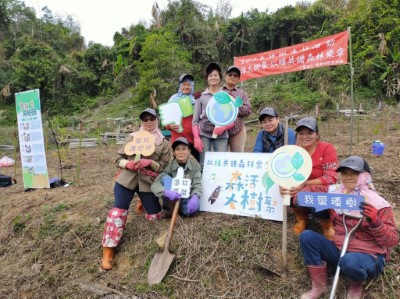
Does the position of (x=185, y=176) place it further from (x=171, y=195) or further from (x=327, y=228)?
(x=327, y=228)

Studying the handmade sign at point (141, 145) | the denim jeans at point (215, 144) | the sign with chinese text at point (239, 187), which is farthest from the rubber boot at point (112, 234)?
the denim jeans at point (215, 144)

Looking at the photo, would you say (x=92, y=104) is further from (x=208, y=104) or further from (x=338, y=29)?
(x=208, y=104)

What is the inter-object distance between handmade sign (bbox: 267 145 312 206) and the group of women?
0.08 metres

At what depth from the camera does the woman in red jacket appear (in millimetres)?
2641

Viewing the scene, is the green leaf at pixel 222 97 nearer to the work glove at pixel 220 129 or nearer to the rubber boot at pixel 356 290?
the work glove at pixel 220 129

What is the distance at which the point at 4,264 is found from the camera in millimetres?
3557

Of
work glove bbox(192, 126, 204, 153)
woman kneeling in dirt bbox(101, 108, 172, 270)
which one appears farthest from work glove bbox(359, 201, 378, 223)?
woman kneeling in dirt bbox(101, 108, 172, 270)

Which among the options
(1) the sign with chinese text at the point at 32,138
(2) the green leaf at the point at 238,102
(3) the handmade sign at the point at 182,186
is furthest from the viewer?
(1) the sign with chinese text at the point at 32,138

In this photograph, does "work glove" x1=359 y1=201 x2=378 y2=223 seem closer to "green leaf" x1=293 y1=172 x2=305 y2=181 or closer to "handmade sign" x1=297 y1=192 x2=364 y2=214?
"handmade sign" x1=297 y1=192 x2=364 y2=214

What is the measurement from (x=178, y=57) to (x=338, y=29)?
30.8ft

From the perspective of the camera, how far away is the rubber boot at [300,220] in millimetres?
2883

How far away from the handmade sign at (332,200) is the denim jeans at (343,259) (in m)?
0.24

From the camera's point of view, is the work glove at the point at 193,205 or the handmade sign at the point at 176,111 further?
the handmade sign at the point at 176,111

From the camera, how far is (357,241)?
7.28 ft
